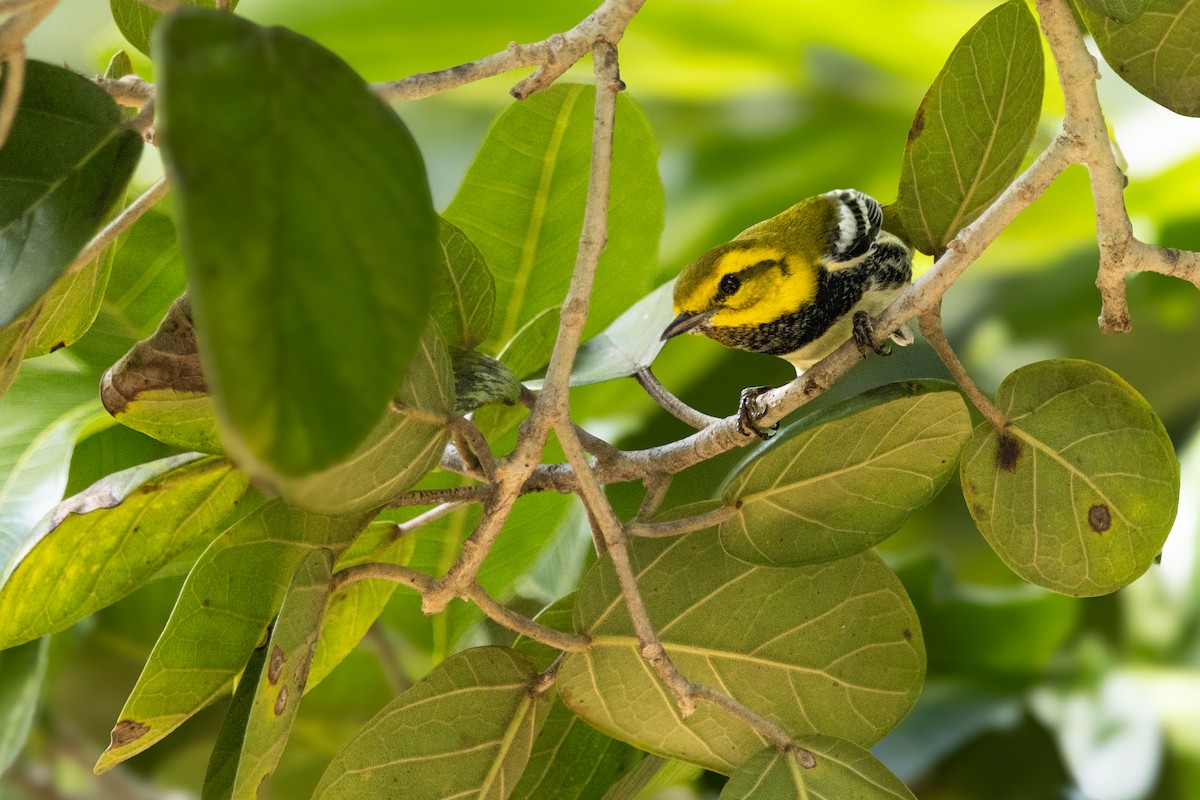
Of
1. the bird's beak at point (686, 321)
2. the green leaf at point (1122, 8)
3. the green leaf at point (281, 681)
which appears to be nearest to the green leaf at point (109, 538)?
the green leaf at point (281, 681)

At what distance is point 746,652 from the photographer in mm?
517

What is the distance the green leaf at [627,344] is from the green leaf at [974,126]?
21 centimetres

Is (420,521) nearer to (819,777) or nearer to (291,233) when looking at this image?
(819,777)

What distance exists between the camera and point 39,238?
0.38 meters

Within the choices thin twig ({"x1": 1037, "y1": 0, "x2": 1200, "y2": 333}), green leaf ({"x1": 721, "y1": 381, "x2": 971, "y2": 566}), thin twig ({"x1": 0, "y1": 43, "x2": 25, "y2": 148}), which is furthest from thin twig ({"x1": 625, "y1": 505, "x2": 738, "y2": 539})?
thin twig ({"x1": 0, "y1": 43, "x2": 25, "y2": 148})

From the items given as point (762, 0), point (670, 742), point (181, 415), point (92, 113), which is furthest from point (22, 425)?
point (762, 0)

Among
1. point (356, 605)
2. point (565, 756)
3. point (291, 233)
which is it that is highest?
point (291, 233)

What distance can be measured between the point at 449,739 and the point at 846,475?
237 millimetres

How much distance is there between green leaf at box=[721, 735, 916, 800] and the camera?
463mm

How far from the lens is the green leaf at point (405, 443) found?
380 mm

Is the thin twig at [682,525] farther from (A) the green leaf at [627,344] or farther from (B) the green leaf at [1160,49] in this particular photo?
(B) the green leaf at [1160,49]

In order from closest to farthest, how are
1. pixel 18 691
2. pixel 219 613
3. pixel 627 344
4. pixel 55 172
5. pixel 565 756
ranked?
pixel 55 172 → pixel 219 613 → pixel 565 756 → pixel 627 344 → pixel 18 691

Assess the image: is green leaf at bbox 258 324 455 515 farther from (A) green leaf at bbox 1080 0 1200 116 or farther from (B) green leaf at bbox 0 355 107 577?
(A) green leaf at bbox 1080 0 1200 116

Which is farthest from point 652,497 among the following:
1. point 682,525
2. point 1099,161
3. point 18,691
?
point 18,691
